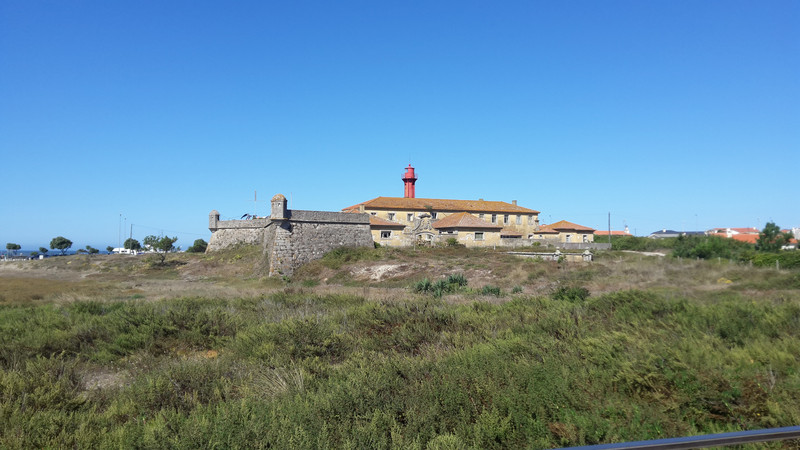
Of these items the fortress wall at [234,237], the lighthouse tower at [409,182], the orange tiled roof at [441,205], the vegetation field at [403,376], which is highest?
the lighthouse tower at [409,182]

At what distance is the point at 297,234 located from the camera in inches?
1235

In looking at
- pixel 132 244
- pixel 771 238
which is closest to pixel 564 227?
pixel 771 238

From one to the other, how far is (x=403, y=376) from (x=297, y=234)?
1053 inches

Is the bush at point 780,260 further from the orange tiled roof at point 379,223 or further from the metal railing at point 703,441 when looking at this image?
the metal railing at point 703,441

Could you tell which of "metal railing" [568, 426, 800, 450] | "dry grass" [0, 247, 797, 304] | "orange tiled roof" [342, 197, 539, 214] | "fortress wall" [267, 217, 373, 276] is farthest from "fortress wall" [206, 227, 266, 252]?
"metal railing" [568, 426, 800, 450]

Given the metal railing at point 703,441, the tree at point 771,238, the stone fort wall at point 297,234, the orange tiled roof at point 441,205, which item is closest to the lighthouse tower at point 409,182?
the orange tiled roof at point 441,205

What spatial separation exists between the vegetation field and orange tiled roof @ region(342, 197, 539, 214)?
3574 cm

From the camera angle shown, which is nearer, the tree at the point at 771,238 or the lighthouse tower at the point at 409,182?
the tree at the point at 771,238

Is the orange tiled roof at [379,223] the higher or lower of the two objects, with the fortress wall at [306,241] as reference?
higher

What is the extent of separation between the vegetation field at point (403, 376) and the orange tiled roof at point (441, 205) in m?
35.7

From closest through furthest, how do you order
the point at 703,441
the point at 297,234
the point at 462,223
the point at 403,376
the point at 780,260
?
the point at 703,441 < the point at 403,376 < the point at 780,260 < the point at 297,234 < the point at 462,223

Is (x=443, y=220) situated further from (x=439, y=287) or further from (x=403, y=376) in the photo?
(x=403, y=376)

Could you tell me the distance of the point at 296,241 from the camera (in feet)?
102

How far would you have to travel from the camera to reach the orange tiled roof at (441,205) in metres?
47.4
